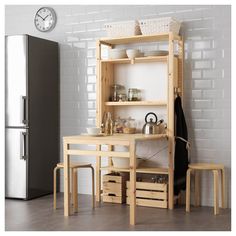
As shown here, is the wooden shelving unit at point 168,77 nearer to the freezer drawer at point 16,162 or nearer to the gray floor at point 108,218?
the gray floor at point 108,218

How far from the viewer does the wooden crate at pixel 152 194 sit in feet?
15.9

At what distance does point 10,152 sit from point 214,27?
286 cm

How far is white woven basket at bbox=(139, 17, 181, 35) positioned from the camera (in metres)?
4.89

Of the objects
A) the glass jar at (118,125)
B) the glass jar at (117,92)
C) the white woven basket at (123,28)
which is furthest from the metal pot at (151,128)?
the white woven basket at (123,28)

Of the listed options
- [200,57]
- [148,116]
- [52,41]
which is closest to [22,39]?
[52,41]

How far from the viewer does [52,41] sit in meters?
5.84

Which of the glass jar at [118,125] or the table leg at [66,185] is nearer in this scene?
the table leg at [66,185]

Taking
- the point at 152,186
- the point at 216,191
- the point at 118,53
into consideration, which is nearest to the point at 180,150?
the point at 152,186

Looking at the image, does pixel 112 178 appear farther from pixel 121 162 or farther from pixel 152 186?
pixel 152 186

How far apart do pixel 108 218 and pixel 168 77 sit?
5.48ft

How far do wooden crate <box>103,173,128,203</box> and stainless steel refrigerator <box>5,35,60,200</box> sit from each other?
2.98 ft

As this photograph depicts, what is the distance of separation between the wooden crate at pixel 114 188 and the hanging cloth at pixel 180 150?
626mm

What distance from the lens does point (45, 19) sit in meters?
6.06

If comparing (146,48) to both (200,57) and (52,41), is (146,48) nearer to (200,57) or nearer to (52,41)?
(200,57)
